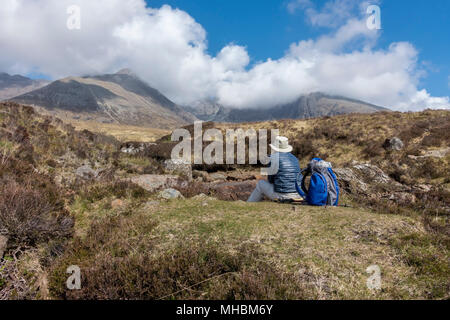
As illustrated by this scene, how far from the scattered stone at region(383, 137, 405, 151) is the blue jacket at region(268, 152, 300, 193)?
13.4 metres

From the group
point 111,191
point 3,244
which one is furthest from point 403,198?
point 3,244

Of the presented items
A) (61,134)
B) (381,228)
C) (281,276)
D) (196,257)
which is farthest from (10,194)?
(61,134)

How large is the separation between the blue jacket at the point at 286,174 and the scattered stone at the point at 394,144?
13419mm

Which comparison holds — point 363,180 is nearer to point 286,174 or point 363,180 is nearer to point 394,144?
point 286,174

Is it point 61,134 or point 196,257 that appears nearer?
point 196,257

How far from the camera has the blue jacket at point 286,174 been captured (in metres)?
6.56

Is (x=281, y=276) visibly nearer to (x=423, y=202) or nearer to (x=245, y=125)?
(x=423, y=202)

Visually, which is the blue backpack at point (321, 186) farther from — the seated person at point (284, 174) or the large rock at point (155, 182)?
the large rock at point (155, 182)

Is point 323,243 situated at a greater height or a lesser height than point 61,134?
lesser

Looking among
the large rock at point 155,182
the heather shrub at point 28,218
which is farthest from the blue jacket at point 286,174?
the heather shrub at point 28,218

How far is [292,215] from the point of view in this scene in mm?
5266

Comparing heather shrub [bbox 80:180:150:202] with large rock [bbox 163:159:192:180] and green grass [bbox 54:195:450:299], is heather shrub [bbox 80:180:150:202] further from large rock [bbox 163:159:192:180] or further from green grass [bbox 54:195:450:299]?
large rock [bbox 163:159:192:180]
